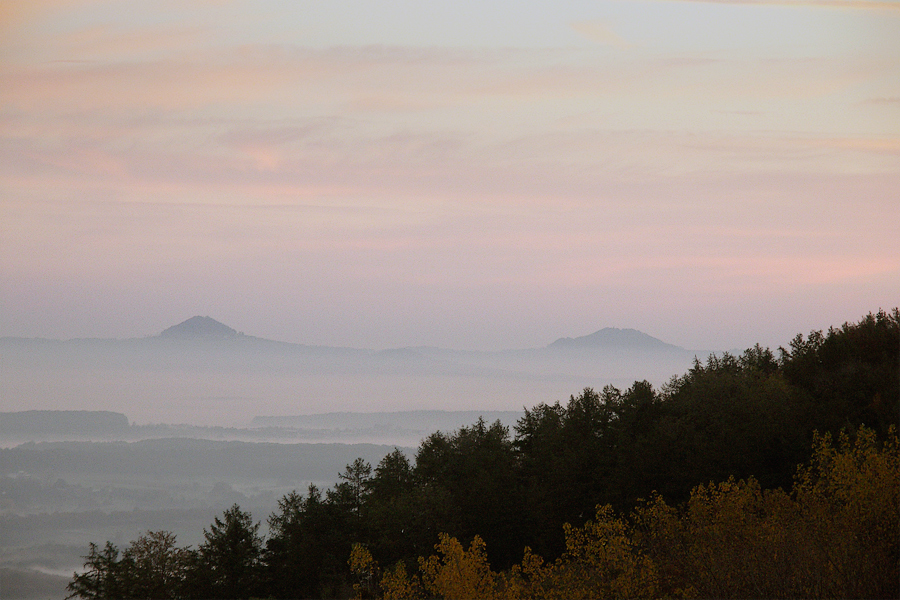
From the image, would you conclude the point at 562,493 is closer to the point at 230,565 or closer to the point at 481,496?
the point at 481,496

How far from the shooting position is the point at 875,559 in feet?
63.4

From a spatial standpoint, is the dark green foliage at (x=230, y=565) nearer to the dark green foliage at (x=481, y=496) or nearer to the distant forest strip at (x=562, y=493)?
the distant forest strip at (x=562, y=493)

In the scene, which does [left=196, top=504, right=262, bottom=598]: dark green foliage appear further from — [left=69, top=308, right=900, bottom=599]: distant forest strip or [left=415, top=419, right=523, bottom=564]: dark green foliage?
[left=415, top=419, right=523, bottom=564]: dark green foliage

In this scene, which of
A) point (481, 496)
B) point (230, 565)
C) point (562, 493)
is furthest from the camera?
point (230, 565)

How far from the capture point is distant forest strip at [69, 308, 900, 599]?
3322 centimetres

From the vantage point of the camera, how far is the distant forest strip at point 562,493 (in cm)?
3322

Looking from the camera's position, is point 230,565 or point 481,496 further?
point 230,565

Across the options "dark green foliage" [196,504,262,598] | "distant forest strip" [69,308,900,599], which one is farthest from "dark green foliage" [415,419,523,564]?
"dark green foliage" [196,504,262,598]

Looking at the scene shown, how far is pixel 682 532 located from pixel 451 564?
959 cm

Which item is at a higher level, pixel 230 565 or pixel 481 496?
pixel 481 496

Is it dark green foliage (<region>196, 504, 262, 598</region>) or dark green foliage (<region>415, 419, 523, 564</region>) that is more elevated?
dark green foliage (<region>415, 419, 523, 564</region>)

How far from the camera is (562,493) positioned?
45.4m

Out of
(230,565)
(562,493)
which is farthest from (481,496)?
(230,565)

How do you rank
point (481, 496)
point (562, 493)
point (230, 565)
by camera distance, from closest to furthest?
point (562, 493) < point (481, 496) < point (230, 565)
